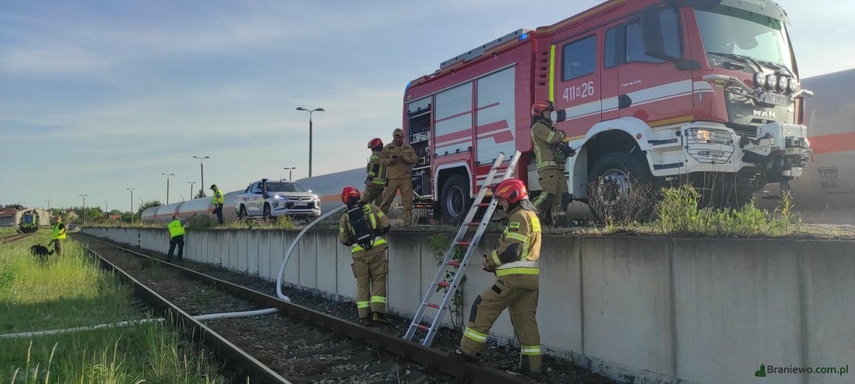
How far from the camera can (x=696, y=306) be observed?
A: 14.6 ft

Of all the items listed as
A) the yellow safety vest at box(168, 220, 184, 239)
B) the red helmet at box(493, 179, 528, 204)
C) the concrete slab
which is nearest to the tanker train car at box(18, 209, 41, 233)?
the yellow safety vest at box(168, 220, 184, 239)

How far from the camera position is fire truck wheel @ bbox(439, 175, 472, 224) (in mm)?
10359

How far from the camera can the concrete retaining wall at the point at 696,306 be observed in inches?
148

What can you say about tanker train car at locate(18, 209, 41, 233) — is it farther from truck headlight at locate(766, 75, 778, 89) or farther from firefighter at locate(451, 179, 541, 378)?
truck headlight at locate(766, 75, 778, 89)

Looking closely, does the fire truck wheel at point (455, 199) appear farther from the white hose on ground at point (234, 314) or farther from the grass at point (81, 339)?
the grass at point (81, 339)

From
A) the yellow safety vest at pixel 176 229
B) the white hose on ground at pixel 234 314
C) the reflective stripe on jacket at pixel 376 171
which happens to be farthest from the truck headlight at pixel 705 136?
the yellow safety vest at pixel 176 229

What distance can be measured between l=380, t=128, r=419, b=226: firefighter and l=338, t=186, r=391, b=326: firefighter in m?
1.93

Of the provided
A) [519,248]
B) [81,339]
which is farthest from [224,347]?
[519,248]

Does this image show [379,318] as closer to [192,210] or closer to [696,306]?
[696,306]

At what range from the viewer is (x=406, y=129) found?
12633mm

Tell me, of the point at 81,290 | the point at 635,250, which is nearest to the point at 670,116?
the point at 635,250

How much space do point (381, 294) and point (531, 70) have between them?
4224 mm

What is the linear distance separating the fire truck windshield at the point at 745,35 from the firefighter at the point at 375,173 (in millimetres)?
5418

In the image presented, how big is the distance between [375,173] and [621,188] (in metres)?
4.55
